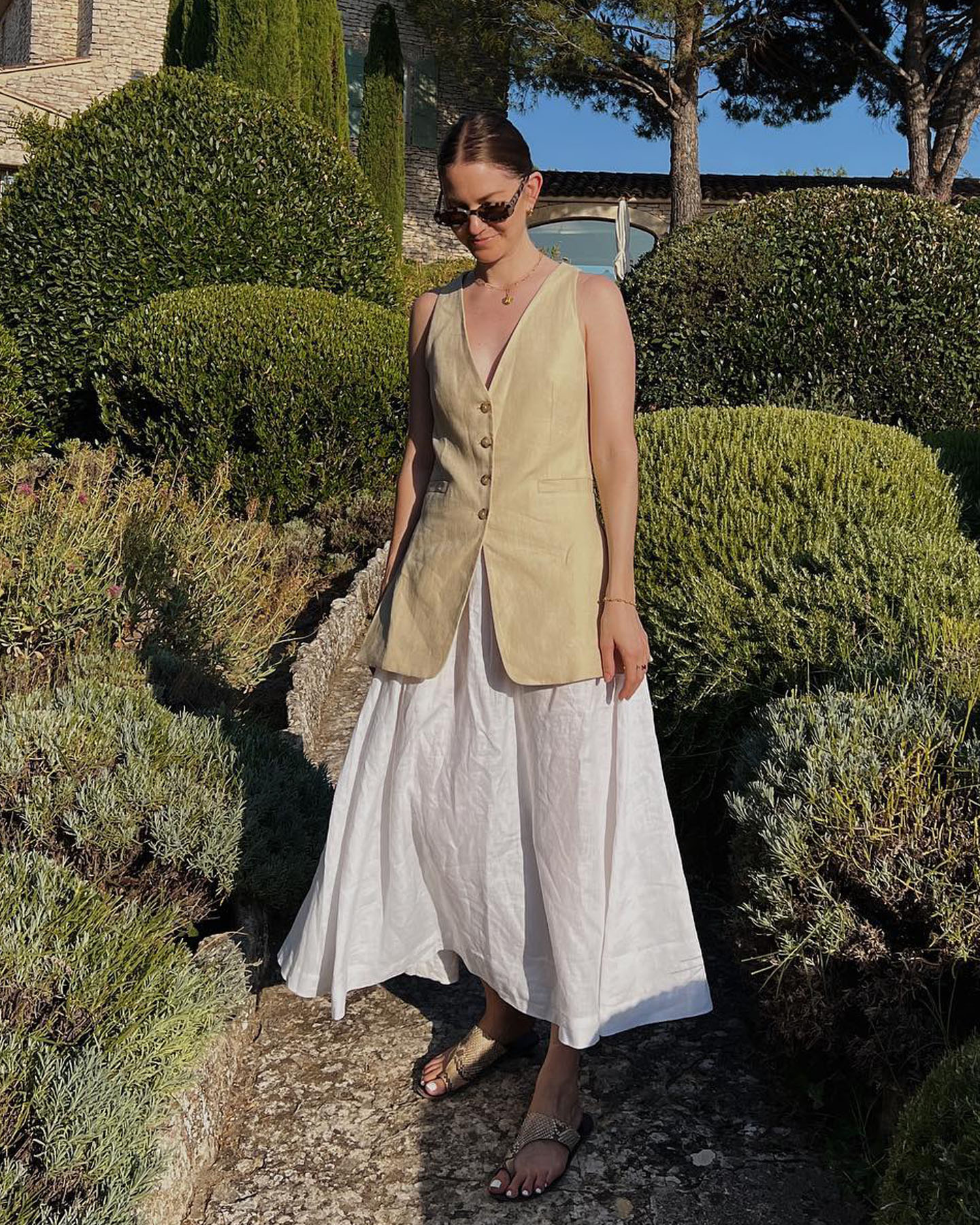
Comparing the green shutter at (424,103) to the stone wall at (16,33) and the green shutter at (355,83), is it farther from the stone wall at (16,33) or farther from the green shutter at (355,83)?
the stone wall at (16,33)

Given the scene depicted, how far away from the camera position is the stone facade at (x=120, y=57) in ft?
65.3

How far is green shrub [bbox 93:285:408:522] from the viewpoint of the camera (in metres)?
6.59

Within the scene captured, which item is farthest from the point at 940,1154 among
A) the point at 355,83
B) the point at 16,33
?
the point at 16,33

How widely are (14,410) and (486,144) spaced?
20.2ft

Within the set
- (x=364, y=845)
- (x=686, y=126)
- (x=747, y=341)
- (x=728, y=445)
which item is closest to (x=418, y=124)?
(x=686, y=126)

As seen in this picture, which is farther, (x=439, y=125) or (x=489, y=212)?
(x=439, y=125)

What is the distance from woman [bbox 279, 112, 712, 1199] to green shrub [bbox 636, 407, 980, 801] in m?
1.26

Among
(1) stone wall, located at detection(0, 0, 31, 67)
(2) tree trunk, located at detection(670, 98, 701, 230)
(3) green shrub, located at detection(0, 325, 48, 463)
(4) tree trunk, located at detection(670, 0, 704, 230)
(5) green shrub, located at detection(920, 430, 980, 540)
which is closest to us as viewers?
(5) green shrub, located at detection(920, 430, 980, 540)

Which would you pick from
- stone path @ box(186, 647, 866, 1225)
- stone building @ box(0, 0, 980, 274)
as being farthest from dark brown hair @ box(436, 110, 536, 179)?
stone building @ box(0, 0, 980, 274)

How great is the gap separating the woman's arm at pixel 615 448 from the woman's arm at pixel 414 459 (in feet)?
1.36

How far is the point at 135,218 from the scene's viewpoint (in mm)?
7781

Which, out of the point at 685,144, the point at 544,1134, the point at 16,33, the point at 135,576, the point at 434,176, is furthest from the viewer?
the point at 16,33

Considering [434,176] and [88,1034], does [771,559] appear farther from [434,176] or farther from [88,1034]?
[434,176]

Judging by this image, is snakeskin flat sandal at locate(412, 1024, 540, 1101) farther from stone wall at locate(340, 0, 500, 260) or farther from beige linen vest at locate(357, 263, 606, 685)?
stone wall at locate(340, 0, 500, 260)
